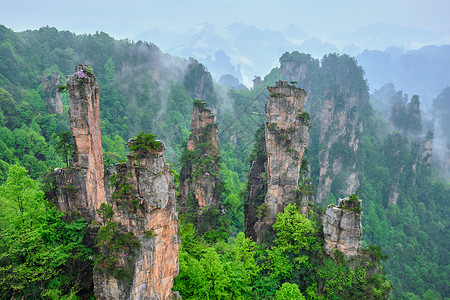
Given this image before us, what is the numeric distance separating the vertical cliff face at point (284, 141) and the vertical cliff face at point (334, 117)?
140 ft

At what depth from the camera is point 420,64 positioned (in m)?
160

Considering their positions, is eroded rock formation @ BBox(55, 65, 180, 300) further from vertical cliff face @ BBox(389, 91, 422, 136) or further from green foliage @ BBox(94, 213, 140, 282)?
vertical cliff face @ BBox(389, 91, 422, 136)

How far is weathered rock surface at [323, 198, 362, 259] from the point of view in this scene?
18234 mm

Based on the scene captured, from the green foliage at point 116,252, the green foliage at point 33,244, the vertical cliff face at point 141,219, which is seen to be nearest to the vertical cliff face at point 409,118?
the vertical cliff face at point 141,219

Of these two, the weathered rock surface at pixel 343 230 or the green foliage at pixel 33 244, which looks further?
the weathered rock surface at pixel 343 230

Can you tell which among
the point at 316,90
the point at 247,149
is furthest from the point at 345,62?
the point at 247,149

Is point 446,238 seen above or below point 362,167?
below

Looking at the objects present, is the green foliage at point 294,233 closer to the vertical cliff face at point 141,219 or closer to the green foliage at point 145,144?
the vertical cliff face at point 141,219

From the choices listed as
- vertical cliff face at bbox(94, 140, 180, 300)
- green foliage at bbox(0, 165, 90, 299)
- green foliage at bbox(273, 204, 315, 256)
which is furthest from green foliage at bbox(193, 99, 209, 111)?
green foliage at bbox(0, 165, 90, 299)

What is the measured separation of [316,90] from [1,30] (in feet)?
274

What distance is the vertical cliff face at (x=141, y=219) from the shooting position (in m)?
12.2

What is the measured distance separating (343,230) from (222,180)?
3279 cm

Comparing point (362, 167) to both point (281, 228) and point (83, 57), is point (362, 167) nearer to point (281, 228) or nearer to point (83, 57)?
point (281, 228)

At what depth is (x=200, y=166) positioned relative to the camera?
95.1 feet
